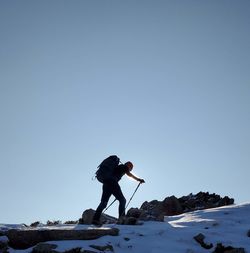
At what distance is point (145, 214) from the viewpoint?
15.1m

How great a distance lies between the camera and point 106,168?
15047 mm

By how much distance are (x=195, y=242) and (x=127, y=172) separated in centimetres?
494

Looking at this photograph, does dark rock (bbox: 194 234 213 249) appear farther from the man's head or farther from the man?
the man's head

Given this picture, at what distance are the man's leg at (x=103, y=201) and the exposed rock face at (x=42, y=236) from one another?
3.13 metres

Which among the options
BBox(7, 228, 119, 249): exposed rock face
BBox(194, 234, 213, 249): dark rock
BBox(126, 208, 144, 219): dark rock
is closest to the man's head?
BBox(126, 208, 144, 219): dark rock

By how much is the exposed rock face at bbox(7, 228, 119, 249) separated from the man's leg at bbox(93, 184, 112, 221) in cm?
313

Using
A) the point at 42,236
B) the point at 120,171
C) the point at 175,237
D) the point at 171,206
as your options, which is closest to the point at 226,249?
the point at 175,237

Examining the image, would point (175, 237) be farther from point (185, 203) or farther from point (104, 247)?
point (185, 203)

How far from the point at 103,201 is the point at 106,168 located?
47.4 inches

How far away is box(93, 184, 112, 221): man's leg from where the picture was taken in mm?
14344

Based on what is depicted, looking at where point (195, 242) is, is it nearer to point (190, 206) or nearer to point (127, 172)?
point (127, 172)

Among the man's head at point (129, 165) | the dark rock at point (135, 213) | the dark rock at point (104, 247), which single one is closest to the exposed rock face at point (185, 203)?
the dark rock at point (135, 213)

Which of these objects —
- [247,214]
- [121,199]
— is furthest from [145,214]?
[247,214]

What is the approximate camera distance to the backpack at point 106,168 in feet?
49.1
